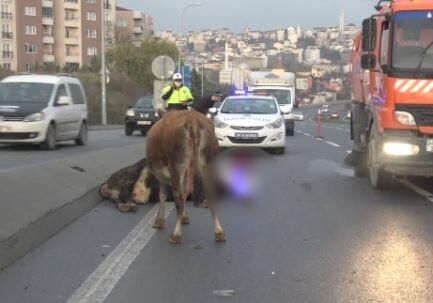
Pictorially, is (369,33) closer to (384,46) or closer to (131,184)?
(384,46)

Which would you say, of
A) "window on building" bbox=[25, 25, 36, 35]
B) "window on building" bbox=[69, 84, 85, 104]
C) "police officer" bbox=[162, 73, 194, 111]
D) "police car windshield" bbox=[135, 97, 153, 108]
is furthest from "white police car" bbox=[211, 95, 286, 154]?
"window on building" bbox=[25, 25, 36, 35]

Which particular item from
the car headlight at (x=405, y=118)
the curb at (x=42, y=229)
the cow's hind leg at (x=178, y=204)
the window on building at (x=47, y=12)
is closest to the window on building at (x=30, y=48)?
the window on building at (x=47, y=12)

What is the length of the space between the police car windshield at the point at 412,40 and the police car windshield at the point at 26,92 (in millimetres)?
10609

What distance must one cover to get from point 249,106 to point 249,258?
42.7 feet

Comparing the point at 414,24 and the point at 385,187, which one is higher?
the point at 414,24

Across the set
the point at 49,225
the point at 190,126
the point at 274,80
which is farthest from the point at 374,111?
the point at 274,80

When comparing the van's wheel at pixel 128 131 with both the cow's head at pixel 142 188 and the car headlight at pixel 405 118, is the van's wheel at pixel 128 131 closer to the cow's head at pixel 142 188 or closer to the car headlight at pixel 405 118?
the cow's head at pixel 142 188

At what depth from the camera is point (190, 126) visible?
7.08 m

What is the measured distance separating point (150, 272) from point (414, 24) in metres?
6.45

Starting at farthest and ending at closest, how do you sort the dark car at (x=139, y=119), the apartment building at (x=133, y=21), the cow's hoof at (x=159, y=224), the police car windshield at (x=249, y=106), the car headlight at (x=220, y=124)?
the apartment building at (x=133, y=21) < the dark car at (x=139, y=119) < the police car windshield at (x=249, y=106) < the car headlight at (x=220, y=124) < the cow's hoof at (x=159, y=224)

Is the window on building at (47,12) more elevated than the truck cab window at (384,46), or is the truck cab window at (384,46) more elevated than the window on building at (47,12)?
the window on building at (47,12)

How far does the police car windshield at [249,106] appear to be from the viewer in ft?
62.0

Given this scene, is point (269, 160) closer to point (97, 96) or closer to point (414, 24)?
point (414, 24)

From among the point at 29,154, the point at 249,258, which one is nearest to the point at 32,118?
the point at 29,154
